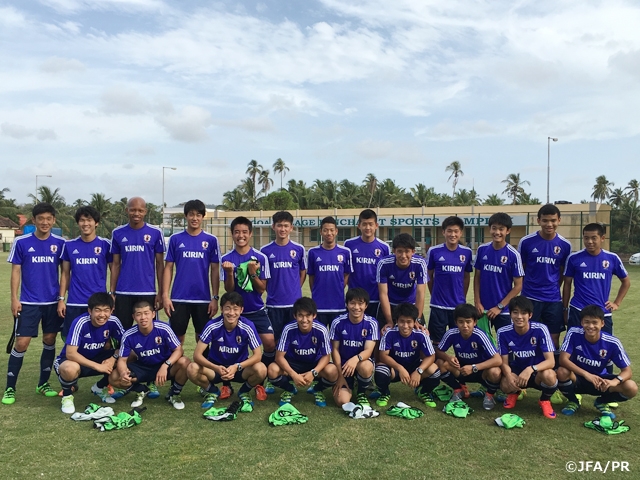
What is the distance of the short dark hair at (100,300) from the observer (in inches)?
182

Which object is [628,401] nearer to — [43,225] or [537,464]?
[537,464]

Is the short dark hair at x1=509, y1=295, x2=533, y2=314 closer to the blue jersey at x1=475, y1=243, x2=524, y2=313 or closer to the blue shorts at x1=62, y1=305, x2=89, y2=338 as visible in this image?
the blue jersey at x1=475, y1=243, x2=524, y2=313

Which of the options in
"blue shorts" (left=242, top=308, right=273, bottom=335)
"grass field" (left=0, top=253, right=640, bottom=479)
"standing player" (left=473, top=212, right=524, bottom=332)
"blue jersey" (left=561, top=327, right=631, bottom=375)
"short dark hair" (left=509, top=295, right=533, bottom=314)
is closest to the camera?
"grass field" (left=0, top=253, right=640, bottom=479)

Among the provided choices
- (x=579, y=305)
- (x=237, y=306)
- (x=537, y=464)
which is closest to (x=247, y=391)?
(x=237, y=306)

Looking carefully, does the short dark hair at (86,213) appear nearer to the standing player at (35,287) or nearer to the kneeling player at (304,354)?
the standing player at (35,287)

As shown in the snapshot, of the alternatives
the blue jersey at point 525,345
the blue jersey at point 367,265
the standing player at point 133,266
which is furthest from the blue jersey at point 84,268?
the blue jersey at point 525,345

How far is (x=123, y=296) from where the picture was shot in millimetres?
5078

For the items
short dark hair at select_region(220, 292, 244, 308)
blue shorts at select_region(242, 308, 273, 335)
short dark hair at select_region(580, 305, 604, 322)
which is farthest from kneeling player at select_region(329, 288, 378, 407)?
short dark hair at select_region(580, 305, 604, 322)

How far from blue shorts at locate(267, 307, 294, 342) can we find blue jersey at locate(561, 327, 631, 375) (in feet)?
8.27

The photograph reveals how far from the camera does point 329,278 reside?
5.18 meters

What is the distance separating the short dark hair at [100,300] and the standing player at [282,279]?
1474 millimetres

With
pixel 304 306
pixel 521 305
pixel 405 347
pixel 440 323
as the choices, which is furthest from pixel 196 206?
pixel 521 305

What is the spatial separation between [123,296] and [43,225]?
992 millimetres

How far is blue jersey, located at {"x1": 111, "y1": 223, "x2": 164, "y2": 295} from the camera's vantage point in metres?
5.04
